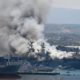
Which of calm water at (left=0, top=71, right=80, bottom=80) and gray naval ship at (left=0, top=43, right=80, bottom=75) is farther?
gray naval ship at (left=0, top=43, right=80, bottom=75)

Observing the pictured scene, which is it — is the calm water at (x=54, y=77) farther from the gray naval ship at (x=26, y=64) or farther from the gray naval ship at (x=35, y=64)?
the gray naval ship at (x=26, y=64)

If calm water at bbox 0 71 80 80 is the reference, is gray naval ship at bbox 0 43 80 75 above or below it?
above

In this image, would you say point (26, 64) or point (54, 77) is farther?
point (26, 64)

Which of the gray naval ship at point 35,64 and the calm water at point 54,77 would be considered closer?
the calm water at point 54,77

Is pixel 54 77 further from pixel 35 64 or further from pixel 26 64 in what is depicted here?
pixel 26 64

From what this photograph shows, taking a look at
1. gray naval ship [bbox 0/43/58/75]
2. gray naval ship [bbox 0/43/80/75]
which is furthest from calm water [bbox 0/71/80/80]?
gray naval ship [bbox 0/43/58/75]

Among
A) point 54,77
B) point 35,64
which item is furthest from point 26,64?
point 54,77

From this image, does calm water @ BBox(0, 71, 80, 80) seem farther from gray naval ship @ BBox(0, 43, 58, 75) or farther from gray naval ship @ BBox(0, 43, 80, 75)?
gray naval ship @ BBox(0, 43, 58, 75)

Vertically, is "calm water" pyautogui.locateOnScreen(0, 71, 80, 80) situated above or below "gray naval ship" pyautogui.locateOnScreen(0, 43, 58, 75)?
below

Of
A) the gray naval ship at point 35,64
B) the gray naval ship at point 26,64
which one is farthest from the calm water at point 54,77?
the gray naval ship at point 26,64

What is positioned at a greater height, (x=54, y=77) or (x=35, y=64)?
(x=35, y=64)


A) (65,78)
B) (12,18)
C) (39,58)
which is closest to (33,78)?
(65,78)

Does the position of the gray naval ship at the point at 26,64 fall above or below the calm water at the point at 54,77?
above

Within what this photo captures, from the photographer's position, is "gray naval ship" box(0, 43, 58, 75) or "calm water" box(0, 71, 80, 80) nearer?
"calm water" box(0, 71, 80, 80)
